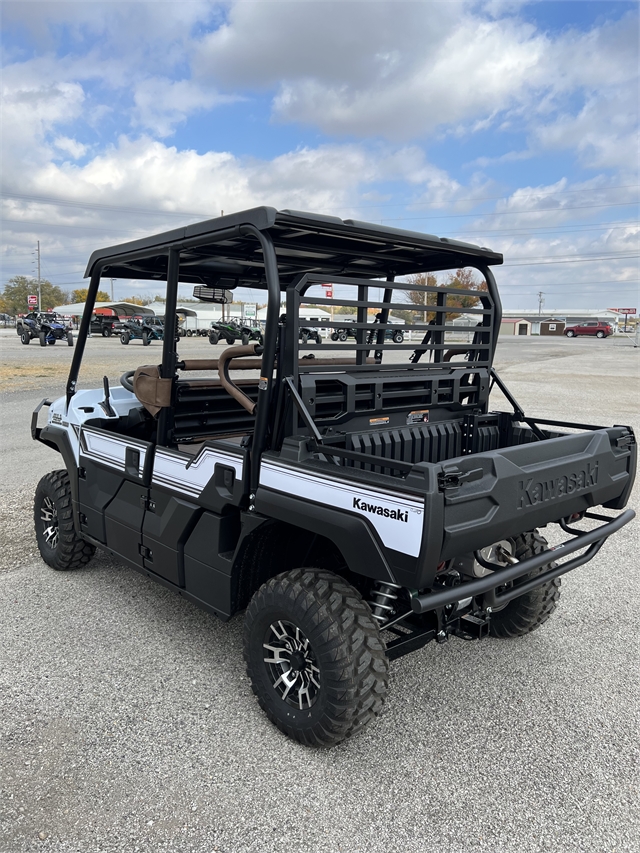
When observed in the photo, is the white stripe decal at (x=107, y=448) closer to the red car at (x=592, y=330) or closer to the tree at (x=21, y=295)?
the red car at (x=592, y=330)

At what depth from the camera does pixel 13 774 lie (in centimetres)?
245

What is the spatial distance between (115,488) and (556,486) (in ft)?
7.86

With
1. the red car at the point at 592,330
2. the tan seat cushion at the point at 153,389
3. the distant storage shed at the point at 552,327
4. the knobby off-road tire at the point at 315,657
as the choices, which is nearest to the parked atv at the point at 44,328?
the tan seat cushion at the point at 153,389

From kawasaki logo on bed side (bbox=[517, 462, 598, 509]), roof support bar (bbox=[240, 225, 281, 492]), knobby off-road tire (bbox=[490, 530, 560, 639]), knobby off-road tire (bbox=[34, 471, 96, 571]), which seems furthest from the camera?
knobby off-road tire (bbox=[34, 471, 96, 571])

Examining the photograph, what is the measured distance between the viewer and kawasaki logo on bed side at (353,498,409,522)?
7.30 ft

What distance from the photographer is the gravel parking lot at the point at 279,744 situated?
2.21 meters

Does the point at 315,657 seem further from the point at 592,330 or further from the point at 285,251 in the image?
the point at 592,330

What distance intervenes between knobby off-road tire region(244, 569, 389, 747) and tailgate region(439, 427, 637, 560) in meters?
0.52

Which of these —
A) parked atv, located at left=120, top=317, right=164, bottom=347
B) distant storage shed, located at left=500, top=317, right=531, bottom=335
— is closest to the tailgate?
parked atv, located at left=120, top=317, right=164, bottom=347

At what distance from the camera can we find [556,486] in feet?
8.75

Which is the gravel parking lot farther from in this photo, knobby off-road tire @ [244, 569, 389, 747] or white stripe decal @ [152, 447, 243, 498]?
white stripe decal @ [152, 447, 243, 498]

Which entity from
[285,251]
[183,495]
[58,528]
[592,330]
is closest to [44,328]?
[58,528]

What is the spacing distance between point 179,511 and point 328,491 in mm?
1013

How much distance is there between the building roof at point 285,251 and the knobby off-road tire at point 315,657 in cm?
149
